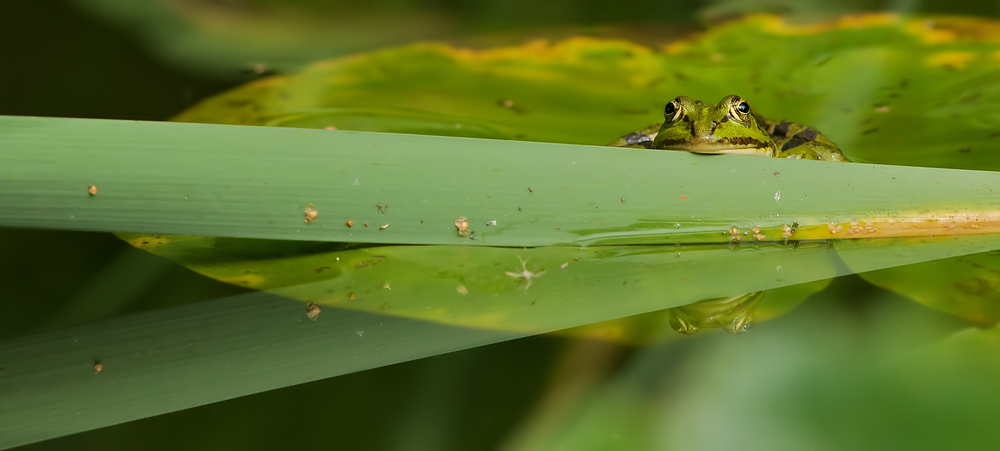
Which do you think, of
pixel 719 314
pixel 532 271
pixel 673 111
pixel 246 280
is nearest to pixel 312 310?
pixel 246 280

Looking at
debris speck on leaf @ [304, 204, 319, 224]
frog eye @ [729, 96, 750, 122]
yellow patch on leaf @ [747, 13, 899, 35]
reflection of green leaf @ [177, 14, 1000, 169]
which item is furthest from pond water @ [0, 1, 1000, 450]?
yellow patch on leaf @ [747, 13, 899, 35]

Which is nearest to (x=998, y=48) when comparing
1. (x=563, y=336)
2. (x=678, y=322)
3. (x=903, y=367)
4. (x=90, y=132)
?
(x=903, y=367)

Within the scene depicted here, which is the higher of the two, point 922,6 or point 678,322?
point 922,6

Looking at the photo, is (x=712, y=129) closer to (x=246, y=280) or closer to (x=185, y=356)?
(x=246, y=280)

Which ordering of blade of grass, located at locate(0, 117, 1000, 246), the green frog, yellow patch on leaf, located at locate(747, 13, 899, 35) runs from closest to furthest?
blade of grass, located at locate(0, 117, 1000, 246) → the green frog → yellow patch on leaf, located at locate(747, 13, 899, 35)

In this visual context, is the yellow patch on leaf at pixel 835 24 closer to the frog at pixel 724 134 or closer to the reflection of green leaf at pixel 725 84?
the reflection of green leaf at pixel 725 84

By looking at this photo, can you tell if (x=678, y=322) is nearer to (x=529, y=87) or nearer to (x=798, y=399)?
(x=798, y=399)

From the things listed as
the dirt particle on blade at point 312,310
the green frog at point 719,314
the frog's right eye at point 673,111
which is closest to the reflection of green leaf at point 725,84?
the frog's right eye at point 673,111

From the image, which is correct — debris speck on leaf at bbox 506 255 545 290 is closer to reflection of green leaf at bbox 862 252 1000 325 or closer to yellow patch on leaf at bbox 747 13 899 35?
reflection of green leaf at bbox 862 252 1000 325

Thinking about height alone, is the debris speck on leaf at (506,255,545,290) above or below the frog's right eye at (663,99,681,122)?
below
